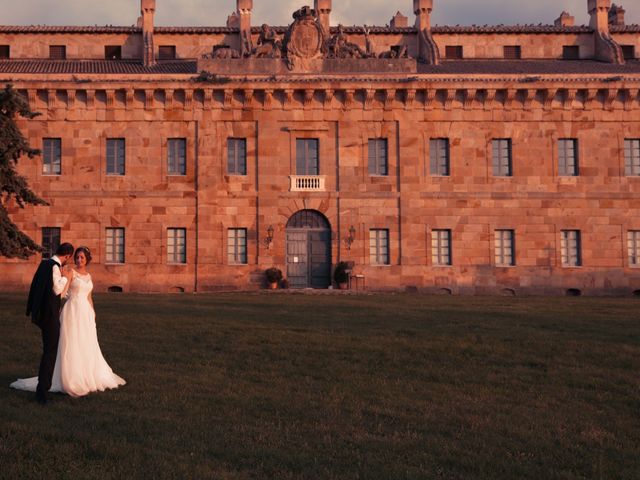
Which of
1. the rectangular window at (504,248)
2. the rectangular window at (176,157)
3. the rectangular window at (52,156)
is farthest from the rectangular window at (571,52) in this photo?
the rectangular window at (52,156)

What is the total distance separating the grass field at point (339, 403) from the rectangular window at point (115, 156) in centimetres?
1709

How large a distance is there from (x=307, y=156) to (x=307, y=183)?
1334mm

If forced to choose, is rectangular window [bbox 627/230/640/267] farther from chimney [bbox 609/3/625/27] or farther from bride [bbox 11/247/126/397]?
bride [bbox 11/247/126/397]

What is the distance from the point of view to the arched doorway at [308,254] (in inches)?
1371

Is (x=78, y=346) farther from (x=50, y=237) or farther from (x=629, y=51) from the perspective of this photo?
(x=629, y=51)

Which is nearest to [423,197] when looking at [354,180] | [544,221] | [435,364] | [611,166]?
[354,180]

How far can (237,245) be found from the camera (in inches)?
1364

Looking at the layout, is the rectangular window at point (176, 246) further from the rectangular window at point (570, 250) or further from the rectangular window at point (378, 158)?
the rectangular window at point (570, 250)

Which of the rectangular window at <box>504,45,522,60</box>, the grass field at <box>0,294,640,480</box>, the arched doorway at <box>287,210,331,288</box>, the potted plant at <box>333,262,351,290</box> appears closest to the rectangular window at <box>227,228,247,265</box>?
the arched doorway at <box>287,210,331,288</box>

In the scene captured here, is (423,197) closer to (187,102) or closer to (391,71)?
(391,71)

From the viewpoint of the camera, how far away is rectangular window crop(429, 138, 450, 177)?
35.3m

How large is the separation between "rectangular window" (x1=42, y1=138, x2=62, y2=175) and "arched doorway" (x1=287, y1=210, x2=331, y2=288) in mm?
10962

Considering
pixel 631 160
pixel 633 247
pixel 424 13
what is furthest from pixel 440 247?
pixel 424 13

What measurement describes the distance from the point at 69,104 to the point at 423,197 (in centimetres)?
1681
